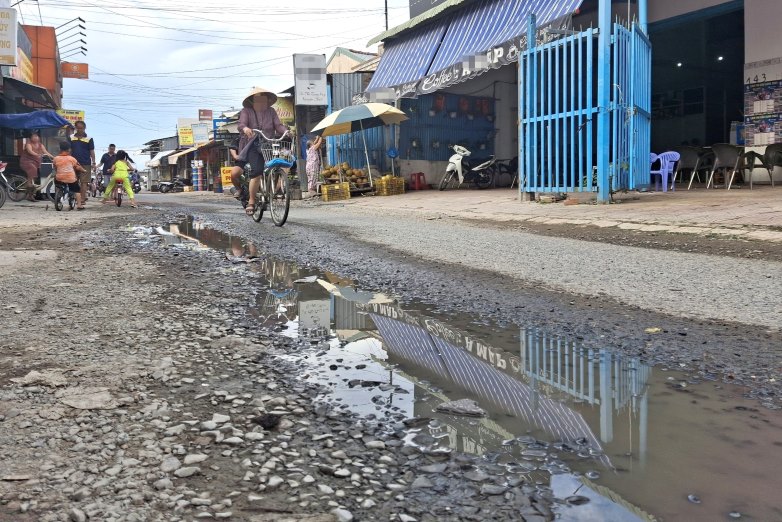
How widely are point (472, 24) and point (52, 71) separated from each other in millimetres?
21959

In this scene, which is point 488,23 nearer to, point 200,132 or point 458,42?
point 458,42

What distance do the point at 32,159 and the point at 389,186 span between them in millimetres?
9884

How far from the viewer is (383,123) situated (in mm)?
17891

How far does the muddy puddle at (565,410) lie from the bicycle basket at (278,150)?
5193 millimetres

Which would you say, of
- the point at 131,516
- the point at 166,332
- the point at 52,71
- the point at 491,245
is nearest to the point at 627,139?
the point at 491,245

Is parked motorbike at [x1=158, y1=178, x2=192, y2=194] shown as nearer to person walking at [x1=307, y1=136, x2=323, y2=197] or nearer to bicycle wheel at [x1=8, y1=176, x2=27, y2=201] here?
person walking at [x1=307, y1=136, x2=323, y2=197]

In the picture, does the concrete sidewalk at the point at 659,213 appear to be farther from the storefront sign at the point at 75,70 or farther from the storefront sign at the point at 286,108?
the storefront sign at the point at 75,70

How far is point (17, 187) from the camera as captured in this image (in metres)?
16.2

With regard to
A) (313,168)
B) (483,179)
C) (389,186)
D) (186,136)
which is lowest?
(389,186)

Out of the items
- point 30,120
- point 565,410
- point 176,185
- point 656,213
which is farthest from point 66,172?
point 176,185

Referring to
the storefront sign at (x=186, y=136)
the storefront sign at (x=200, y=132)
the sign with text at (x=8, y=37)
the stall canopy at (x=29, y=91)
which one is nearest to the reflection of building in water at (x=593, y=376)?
the sign with text at (x=8, y=37)

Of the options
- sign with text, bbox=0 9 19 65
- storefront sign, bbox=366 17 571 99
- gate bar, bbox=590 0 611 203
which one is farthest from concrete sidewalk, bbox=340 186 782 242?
sign with text, bbox=0 9 19 65

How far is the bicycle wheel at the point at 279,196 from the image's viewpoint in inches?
330

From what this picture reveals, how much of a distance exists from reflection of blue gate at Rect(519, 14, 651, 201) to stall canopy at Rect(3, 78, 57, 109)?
16.2 metres
